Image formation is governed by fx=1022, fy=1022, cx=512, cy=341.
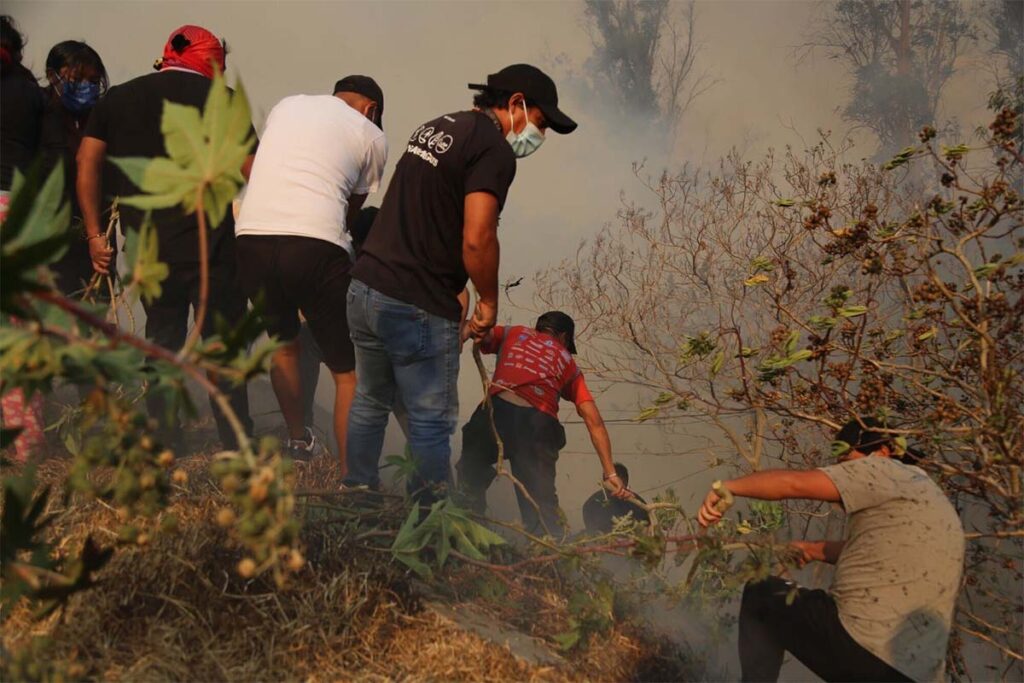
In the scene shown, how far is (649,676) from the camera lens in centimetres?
378

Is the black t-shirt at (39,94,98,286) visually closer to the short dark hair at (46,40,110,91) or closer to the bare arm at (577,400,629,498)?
the short dark hair at (46,40,110,91)

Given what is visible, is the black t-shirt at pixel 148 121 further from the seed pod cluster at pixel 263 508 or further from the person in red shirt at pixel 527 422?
the seed pod cluster at pixel 263 508

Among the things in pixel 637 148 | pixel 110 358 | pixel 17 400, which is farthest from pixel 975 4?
pixel 110 358

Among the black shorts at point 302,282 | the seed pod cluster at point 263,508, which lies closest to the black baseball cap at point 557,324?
the black shorts at point 302,282

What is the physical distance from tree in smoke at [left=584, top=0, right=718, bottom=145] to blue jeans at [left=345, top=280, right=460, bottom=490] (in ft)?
33.4

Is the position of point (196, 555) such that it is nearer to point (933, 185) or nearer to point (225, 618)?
point (225, 618)

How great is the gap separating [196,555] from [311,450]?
1739 mm

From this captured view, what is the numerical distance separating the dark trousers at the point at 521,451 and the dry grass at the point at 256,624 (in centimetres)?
168

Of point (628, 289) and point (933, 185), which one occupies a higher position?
point (933, 185)

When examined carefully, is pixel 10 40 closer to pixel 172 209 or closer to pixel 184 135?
pixel 172 209

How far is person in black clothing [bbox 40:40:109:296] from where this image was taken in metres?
4.88

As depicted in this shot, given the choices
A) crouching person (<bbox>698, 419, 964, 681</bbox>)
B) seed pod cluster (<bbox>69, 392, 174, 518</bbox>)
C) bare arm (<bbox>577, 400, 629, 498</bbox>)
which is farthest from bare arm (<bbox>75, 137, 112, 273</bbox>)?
crouching person (<bbox>698, 419, 964, 681</bbox>)

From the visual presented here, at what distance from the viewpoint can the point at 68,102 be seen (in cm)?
493

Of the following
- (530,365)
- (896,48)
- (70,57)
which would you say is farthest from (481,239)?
(896,48)
